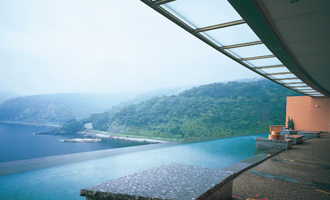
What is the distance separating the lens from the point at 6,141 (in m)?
13.8

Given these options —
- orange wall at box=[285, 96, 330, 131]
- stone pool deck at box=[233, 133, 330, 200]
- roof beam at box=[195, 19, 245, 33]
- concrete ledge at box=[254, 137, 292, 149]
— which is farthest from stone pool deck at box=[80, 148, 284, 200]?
orange wall at box=[285, 96, 330, 131]

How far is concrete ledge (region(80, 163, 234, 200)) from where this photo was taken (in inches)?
56.7

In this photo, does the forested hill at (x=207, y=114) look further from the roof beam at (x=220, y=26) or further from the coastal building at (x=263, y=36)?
the roof beam at (x=220, y=26)

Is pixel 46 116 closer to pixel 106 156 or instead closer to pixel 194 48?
pixel 106 156

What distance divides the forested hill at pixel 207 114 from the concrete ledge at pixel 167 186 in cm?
3370

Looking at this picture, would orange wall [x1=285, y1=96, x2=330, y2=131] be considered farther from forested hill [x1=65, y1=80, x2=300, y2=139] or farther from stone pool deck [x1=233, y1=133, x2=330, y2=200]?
forested hill [x1=65, y1=80, x2=300, y2=139]

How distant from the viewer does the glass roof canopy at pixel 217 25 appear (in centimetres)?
312

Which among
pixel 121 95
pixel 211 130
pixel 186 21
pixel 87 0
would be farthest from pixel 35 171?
pixel 87 0

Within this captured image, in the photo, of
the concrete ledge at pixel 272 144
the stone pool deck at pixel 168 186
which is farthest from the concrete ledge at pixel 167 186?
the concrete ledge at pixel 272 144

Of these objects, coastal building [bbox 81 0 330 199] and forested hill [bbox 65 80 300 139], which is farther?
forested hill [bbox 65 80 300 139]

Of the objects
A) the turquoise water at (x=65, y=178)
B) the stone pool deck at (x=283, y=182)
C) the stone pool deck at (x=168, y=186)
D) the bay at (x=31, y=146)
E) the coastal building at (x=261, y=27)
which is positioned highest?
the coastal building at (x=261, y=27)

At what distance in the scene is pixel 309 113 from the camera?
1602 centimetres

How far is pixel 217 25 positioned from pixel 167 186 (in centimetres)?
329

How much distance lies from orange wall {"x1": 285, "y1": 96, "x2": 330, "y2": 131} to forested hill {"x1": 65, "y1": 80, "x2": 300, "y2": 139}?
806 inches
